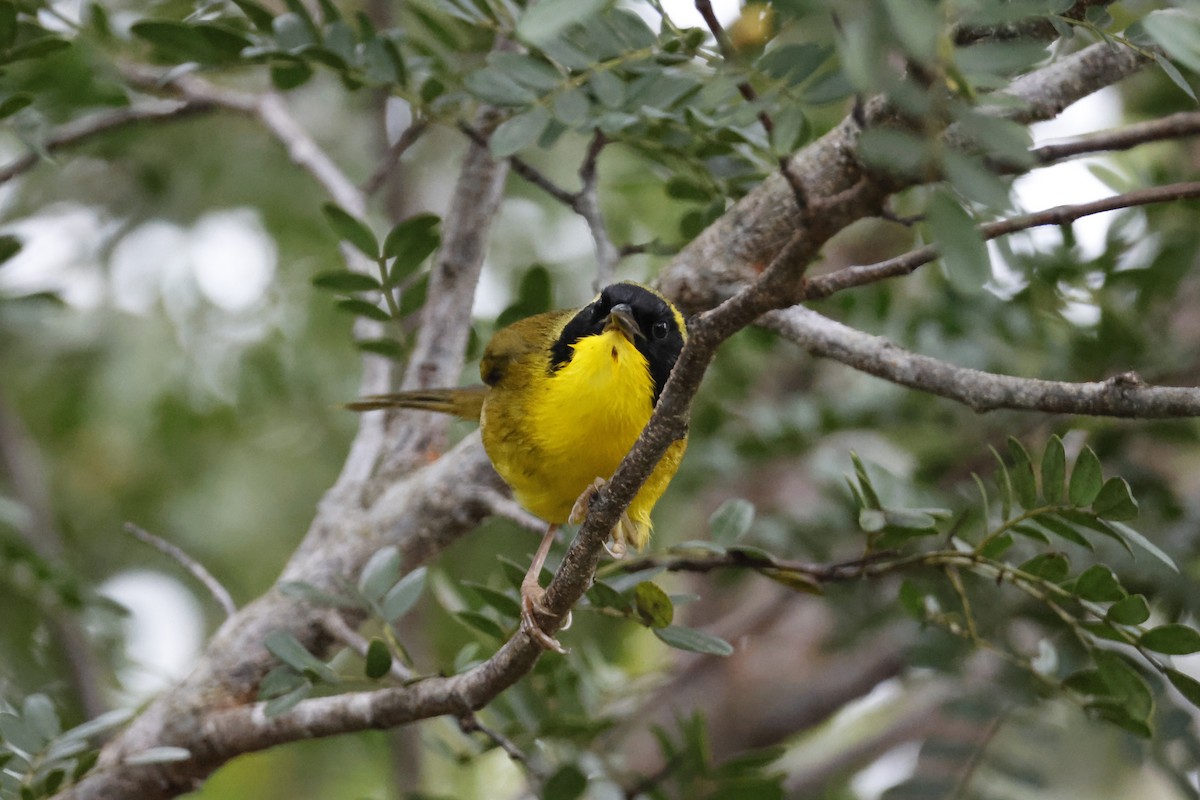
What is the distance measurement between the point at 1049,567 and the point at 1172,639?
211 millimetres

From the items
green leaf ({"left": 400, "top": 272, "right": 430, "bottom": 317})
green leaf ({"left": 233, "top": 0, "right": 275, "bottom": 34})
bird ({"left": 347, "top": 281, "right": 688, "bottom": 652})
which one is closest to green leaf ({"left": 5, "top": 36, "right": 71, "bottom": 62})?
green leaf ({"left": 233, "top": 0, "right": 275, "bottom": 34})

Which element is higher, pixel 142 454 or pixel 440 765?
pixel 142 454

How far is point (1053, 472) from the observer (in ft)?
6.37

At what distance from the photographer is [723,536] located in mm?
2342

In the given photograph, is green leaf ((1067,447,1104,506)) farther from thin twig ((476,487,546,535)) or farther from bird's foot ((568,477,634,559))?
thin twig ((476,487,546,535))

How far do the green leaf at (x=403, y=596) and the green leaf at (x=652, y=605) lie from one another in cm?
43

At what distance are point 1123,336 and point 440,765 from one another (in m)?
3.49

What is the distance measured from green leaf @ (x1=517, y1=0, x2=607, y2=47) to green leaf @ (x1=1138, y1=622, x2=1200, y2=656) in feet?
4.48

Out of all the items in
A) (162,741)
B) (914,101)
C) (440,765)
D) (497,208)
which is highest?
(914,101)

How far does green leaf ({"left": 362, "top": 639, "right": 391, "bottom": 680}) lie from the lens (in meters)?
2.16

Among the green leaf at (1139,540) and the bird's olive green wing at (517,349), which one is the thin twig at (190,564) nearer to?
the bird's olive green wing at (517,349)

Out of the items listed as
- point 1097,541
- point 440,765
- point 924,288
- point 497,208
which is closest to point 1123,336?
point 1097,541

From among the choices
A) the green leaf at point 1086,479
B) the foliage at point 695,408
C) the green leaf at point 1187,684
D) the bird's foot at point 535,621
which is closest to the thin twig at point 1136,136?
the foliage at point 695,408

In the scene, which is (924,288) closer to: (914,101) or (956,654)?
(956,654)
